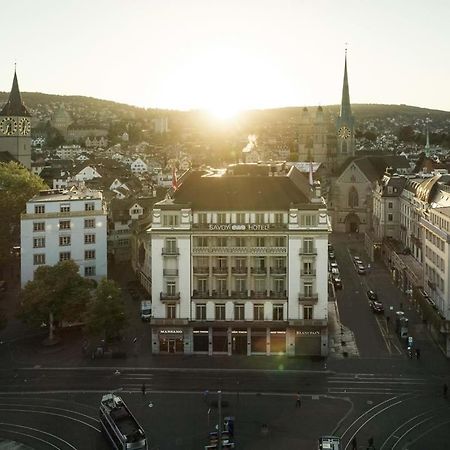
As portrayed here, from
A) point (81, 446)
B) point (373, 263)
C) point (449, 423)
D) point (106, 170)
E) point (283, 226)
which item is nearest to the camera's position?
point (81, 446)

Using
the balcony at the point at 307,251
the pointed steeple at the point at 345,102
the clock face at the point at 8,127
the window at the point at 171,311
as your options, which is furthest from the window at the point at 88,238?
the pointed steeple at the point at 345,102

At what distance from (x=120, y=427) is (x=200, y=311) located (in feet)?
72.4

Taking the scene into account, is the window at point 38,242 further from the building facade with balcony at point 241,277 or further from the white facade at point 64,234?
the building facade with balcony at point 241,277

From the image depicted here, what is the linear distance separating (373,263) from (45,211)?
51.6 metres

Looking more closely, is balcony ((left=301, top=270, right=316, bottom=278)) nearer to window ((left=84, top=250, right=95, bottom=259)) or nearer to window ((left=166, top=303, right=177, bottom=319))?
window ((left=166, top=303, right=177, bottom=319))

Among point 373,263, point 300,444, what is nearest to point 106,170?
point 373,263

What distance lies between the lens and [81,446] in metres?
43.7

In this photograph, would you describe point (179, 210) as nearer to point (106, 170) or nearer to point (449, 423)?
point (449, 423)

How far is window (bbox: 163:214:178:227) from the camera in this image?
206 feet

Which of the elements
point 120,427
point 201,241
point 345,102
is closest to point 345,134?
point 345,102

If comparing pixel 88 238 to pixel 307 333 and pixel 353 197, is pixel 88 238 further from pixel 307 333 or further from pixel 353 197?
pixel 353 197

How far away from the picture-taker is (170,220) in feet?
207

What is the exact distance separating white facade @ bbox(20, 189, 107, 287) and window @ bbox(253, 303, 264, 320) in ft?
80.1

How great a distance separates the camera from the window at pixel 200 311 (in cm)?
6253
